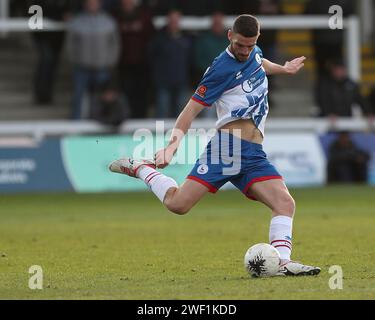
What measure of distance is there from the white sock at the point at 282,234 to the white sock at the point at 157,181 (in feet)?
3.55

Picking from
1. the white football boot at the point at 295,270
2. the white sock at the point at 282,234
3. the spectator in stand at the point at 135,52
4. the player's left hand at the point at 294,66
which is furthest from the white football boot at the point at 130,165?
the spectator in stand at the point at 135,52

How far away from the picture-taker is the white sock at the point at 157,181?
10789 millimetres

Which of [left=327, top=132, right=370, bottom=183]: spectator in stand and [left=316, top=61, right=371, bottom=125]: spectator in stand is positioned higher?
[left=316, top=61, right=371, bottom=125]: spectator in stand

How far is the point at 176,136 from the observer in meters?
10.1

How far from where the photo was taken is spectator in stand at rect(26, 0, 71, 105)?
24.0 metres

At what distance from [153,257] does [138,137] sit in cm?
1006

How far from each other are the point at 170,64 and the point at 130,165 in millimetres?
12455

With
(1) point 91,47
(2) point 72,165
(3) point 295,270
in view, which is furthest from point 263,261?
(1) point 91,47

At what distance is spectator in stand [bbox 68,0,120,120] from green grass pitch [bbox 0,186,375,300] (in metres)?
3.14

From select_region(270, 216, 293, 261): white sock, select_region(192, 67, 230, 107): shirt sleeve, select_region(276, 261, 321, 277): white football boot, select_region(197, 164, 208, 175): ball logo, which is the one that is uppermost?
select_region(192, 67, 230, 107): shirt sleeve

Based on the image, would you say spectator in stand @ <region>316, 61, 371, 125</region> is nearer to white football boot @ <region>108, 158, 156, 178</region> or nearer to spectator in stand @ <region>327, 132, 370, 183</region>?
spectator in stand @ <region>327, 132, 370, 183</region>

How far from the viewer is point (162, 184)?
10820 millimetres

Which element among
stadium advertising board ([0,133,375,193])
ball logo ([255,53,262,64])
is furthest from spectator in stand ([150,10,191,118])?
ball logo ([255,53,262,64])

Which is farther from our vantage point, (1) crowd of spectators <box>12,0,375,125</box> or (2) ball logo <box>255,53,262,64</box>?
(1) crowd of spectators <box>12,0,375,125</box>
